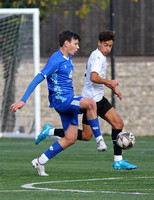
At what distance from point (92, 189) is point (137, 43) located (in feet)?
48.3

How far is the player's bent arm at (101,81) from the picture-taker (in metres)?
8.99

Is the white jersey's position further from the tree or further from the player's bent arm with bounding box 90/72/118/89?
the tree

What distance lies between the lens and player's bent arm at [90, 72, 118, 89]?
8.99 m

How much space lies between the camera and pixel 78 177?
8.02m

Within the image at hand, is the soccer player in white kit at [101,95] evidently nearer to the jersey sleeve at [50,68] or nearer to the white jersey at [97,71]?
the white jersey at [97,71]

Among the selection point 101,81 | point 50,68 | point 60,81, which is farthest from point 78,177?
point 101,81

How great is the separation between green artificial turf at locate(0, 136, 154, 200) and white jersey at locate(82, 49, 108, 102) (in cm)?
105

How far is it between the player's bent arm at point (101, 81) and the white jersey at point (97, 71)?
0.07 m

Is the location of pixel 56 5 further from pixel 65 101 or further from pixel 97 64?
pixel 65 101

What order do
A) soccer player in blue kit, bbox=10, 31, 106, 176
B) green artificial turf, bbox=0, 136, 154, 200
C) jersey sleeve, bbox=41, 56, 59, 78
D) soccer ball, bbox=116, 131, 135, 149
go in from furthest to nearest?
soccer ball, bbox=116, 131, 135, 149 < soccer player in blue kit, bbox=10, 31, 106, 176 < jersey sleeve, bbox=41, 56, 59, 78 < green artificial turf, bbox=0, 136, 154, 200

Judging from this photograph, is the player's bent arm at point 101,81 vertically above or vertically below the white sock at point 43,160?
above

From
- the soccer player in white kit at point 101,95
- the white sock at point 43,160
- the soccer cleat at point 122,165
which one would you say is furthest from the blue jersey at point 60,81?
the soccer cleat at point 122,165

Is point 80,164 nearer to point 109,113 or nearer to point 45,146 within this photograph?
point 109,113

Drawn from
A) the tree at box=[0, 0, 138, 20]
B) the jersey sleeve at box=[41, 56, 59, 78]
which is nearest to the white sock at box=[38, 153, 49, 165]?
the jersey sleeve at box=[41, 56, 59, 78]
